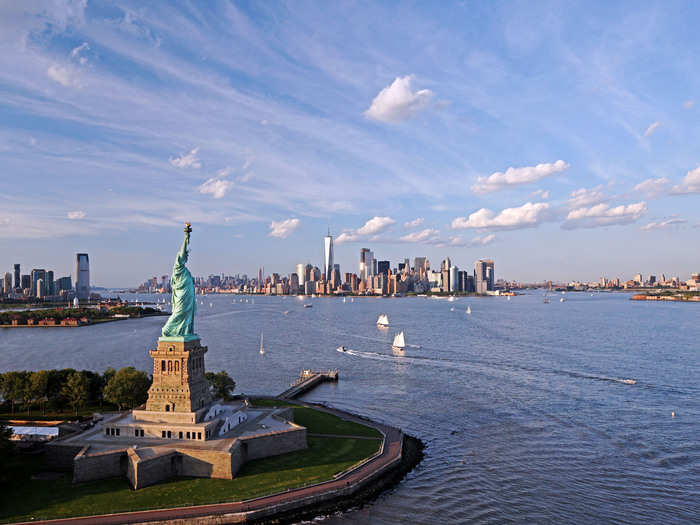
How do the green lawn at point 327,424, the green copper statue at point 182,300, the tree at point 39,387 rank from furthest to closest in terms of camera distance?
1. the tree at point 39,387
2. the green lawn at point 327,424
3. the green copper statue at point 182,300

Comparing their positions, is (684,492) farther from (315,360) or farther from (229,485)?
(315,360)

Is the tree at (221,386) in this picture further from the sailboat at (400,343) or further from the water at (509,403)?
the sailboat at (400,343)

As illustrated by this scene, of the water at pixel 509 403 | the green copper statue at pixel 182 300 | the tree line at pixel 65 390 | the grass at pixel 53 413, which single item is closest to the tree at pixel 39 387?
the tree line at pixel 65 390

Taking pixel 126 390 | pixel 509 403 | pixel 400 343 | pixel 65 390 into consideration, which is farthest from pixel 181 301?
pixel 400 343

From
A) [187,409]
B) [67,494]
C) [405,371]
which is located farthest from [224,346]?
[67,494]

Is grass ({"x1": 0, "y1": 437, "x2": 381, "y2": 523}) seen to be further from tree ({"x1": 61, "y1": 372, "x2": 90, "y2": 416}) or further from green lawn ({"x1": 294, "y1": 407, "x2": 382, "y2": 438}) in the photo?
tree ({"x1": 61, "y1": 372, "x2": 90, "y2": 416})

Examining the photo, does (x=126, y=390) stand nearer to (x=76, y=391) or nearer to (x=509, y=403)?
(x=76, y=391)
